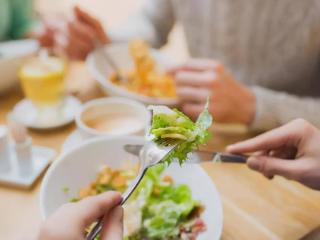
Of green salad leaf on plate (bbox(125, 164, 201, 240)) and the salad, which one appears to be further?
green salad leaf on plate (bbox(125, 164, 201, 240))

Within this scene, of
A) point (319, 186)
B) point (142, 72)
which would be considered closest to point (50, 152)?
point (142, 72)

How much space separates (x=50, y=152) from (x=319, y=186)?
41 centimetres

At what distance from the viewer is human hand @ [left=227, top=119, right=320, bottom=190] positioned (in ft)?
1.66

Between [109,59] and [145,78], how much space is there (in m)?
0.12

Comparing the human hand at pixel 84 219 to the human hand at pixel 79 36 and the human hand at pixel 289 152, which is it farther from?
the human hand at pixel 79 36

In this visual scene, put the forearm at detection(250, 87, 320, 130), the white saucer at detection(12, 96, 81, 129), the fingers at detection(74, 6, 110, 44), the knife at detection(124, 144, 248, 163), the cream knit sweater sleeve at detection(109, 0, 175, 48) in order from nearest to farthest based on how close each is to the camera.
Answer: the knife at detection(124, 144, 248, 163) → the forearm at detection(250, 87, 320, 130) → the white saucer at detection(12, 96, 81, 129) → the fingers at detection(74, 6, 110, 44) → the cream knit sweater sleeve at detection(109, 0, 175, 48)

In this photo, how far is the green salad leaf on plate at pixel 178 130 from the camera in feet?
1.29

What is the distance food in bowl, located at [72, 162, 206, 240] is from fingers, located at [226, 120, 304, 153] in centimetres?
9

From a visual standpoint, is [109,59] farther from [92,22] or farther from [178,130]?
[178,130]

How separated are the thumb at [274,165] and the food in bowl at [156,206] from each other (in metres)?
0.09

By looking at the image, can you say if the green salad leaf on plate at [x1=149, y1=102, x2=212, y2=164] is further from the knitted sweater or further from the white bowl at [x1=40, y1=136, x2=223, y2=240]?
the knitted sweater

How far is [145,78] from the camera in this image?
876mm

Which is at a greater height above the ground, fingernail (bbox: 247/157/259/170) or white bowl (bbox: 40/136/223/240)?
fingernail (bbox: 247/157/259/170)

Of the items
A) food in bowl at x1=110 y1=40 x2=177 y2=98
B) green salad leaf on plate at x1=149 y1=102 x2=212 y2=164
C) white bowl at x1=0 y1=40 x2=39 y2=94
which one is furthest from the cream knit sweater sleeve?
green salad leaf on plate at x1=149 y1=102 x2=212 y2=164
